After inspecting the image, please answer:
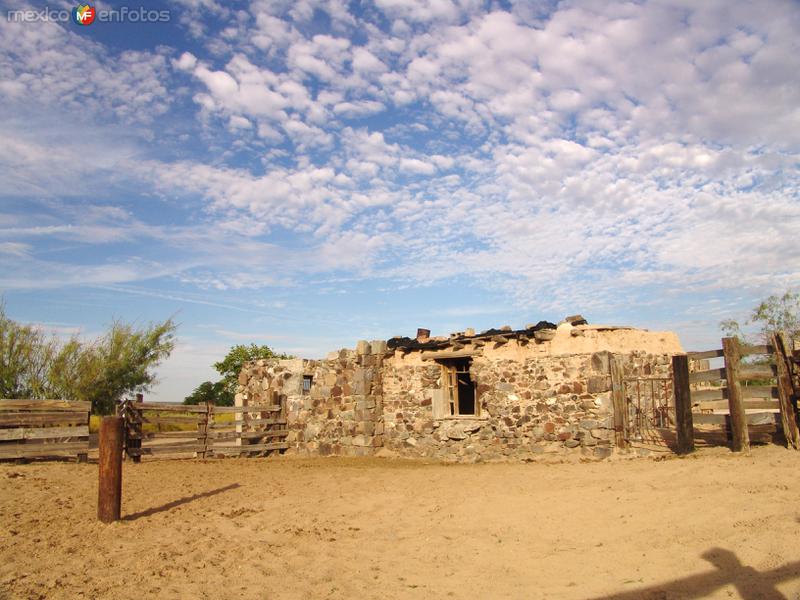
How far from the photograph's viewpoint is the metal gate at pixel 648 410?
11.0 m

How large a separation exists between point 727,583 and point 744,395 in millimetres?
5355

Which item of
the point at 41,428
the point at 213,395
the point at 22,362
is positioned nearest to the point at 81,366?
the point at 22,362

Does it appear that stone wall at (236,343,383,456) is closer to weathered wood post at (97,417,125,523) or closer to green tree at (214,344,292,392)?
weathered wood post at (97,417,125,523)

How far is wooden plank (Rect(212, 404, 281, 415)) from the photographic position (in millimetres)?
14297

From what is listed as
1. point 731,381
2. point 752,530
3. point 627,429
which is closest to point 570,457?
point 627,429

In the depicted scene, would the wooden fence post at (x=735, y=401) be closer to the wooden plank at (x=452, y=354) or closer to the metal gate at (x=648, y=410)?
the metal gate at (x=648, y=410)

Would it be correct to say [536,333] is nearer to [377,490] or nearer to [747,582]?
[377,490]

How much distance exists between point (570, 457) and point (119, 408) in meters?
10.0

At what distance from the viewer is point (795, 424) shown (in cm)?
835

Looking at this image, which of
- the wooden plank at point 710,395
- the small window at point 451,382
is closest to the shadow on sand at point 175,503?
the small window at point 451,382

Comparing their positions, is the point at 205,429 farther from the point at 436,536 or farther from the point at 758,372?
the point at 758,372

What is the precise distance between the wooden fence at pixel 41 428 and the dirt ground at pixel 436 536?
1.89 metres

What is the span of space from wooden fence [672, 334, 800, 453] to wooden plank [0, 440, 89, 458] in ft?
39.1

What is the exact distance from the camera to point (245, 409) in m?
14.7
